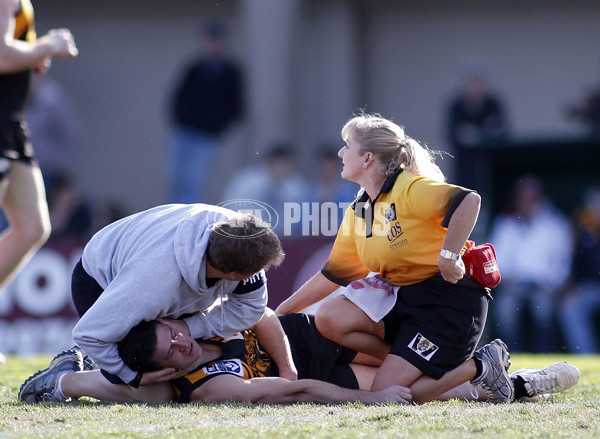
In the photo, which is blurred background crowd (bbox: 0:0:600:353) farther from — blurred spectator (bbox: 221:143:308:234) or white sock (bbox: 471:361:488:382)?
white sock (bbox: 471:361:488:382)

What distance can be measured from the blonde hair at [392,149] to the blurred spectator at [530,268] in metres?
5.28

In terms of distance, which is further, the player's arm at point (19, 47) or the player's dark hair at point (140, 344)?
the player's arm at point (19, 47)

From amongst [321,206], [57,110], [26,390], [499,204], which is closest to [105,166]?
[57,110]

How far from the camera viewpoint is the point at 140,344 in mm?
3881

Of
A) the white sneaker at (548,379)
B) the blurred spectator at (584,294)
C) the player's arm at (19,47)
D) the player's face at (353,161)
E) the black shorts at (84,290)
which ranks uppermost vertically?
the player's arm at (19,47)

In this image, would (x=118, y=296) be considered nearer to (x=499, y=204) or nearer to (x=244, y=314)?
(x=244, y=314)

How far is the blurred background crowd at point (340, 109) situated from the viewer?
10258mm

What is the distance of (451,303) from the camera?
429cm

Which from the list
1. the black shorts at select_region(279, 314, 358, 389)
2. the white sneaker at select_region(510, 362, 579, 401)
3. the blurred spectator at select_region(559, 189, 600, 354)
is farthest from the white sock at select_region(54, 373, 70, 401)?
the blurred spectator at select_region(559, 189, 600, 354)

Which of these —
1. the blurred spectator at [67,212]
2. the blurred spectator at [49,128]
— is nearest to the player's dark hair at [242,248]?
the blurred spectator at [67,212]

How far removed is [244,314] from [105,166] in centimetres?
1039

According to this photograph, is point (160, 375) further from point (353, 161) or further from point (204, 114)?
point (204, 114)

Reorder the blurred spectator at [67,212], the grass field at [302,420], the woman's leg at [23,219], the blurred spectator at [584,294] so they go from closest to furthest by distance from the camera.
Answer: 1. the grass field at [302,420]
2. the woman's leg at [23,219]
3. the blurred spectator at [584,294]
4. the blurred spectator at [67,212]

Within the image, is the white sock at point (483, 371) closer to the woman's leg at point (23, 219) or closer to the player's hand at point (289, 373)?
the player's hand at point (289, 373)
